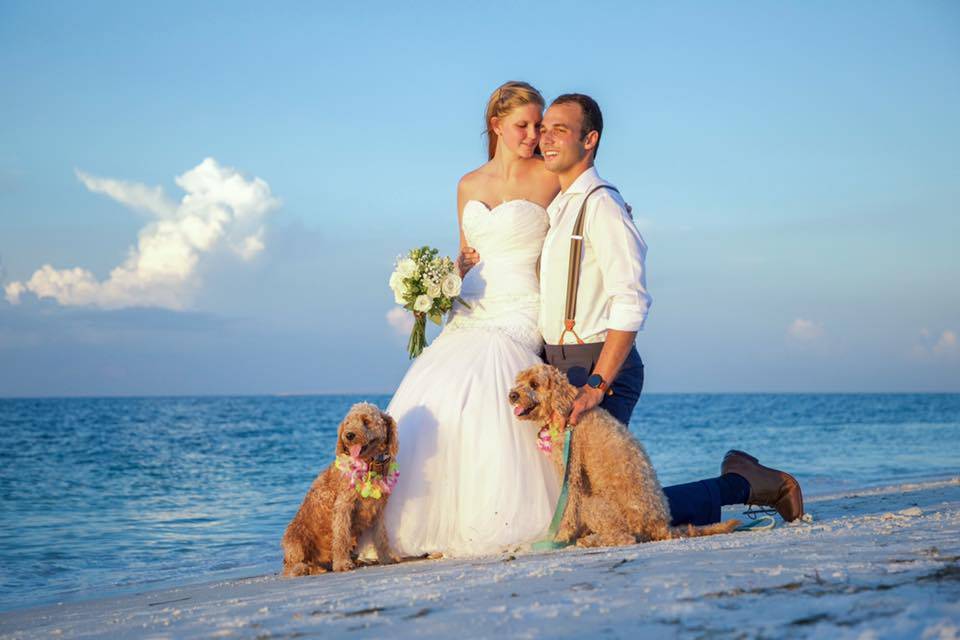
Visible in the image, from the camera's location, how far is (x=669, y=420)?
38.0 metres

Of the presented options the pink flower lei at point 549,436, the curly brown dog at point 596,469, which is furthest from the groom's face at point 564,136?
the pink flower lei at point 549,436

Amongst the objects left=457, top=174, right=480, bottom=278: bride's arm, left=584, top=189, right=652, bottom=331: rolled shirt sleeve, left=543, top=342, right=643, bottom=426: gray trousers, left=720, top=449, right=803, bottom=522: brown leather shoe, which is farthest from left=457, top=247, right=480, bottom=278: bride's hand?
left=720, top=449, right=803, bottom=522: brown leather shoe

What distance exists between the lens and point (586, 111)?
557cm

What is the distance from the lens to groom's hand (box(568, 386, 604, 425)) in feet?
16.6

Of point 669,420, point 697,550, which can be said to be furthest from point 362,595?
point 669,420

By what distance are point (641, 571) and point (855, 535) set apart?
1.53 meters

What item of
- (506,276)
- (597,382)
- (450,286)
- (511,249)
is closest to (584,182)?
(511,249)

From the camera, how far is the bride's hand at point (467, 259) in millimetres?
6457

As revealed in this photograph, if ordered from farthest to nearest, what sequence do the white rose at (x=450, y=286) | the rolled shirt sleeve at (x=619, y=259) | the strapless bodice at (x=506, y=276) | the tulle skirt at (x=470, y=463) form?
the white rose at (x=450, y=286)
the strapless bodice at (x=506, y=276)
the tulle skirt at (x=470, y=463)
the rolled shirt sleeve at (x=619, y=259)

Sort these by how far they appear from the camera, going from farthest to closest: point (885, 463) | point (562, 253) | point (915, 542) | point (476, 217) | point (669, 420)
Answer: point (669, 420) → point (885, 463) → point (476, 217) → point (562, 253) → point (915, 542)

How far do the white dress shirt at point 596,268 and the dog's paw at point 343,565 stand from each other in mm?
1764

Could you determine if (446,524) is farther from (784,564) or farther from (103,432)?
(103,432)

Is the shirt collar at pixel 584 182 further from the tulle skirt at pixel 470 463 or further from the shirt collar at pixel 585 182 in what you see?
the tulle skirt at pixel 470 463

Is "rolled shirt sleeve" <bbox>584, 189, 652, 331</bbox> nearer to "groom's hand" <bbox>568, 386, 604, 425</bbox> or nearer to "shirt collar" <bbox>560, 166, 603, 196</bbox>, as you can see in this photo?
"shirt collar" <bbox>560, 166, 603, 196</bbox>
